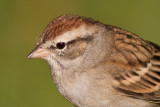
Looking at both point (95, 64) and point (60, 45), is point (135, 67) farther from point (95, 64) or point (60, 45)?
point (60, 45)

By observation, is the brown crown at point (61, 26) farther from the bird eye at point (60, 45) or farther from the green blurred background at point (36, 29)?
the green blurred background at point (36, 29)

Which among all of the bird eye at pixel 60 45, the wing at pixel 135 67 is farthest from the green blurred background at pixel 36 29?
the bird eye at pixel 60 45

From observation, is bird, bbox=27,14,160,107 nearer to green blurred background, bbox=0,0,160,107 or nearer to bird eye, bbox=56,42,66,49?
bird eye, bbox=56,42,66,49

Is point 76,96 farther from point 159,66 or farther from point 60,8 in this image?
point 60,8

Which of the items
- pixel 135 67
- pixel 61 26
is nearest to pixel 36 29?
pixel 135 67

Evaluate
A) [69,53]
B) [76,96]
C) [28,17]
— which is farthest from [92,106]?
[28,17]

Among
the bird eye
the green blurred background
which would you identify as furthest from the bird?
the green blurred background
